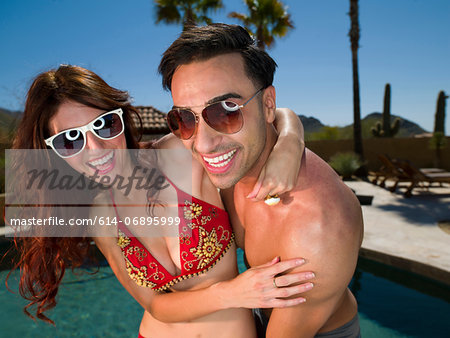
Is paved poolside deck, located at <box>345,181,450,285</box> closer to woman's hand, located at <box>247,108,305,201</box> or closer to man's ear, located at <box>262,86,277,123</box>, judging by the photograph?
woman's hand, located at <box>247,108,305,201</box>

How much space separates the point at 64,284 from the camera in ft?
20.7

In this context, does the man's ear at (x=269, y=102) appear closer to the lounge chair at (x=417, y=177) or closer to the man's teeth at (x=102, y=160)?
the man's teeth at (x=102, y=160)

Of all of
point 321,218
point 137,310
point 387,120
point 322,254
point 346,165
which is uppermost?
point 321,218

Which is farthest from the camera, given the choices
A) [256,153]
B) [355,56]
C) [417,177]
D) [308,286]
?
[355,56]

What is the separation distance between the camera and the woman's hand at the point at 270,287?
1.53 meters

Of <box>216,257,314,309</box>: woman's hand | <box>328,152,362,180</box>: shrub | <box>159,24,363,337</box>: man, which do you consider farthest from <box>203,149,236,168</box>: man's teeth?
<box>328,152,362,180</box>: shrub

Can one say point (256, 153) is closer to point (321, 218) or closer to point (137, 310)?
point (321, 218)

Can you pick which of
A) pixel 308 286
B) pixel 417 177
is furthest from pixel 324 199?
pixel 417 177

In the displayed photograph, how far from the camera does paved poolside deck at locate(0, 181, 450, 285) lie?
4953 mm

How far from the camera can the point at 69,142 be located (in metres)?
1.94

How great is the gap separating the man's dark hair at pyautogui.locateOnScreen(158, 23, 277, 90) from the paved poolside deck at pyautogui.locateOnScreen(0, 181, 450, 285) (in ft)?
14.9

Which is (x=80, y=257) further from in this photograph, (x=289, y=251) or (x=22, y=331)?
(x=22, y=331)

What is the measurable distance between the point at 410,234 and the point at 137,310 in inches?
210

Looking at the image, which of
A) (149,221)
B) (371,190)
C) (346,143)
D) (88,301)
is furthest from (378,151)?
(149,221)
